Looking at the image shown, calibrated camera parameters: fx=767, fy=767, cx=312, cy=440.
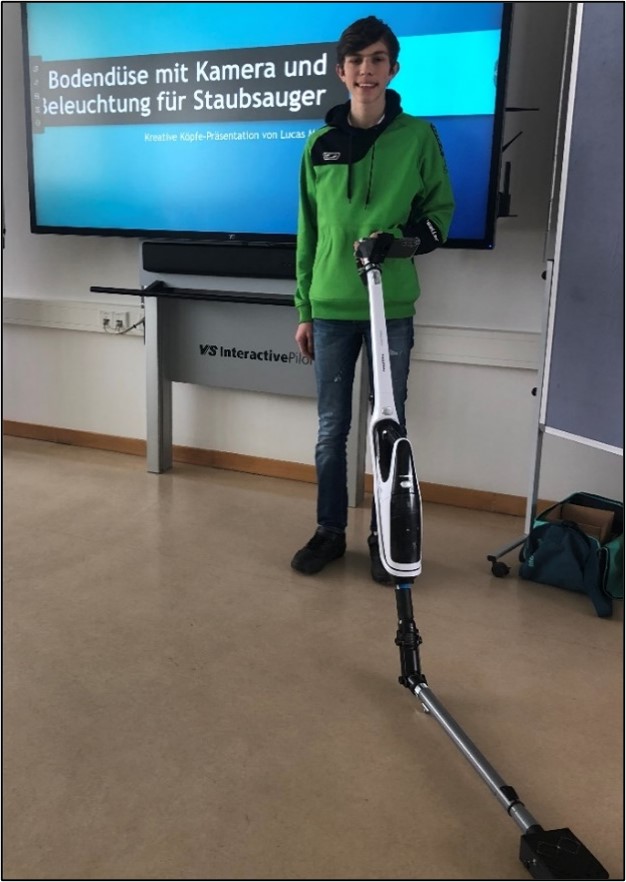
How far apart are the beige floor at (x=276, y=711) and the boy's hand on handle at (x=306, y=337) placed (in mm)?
673

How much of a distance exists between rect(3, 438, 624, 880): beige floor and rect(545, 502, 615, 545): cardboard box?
0.22 m

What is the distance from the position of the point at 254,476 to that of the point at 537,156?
1716 mm

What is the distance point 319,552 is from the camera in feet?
7.99

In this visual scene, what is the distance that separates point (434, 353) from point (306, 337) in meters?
0.75

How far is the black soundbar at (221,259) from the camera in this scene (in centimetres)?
287

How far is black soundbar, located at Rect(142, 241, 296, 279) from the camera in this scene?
287 cm

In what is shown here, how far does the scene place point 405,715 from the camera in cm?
171

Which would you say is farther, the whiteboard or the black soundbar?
the black soundbar

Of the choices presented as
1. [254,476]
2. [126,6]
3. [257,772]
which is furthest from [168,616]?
[126,6]

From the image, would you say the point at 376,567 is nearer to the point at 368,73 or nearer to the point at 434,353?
the point at 434,353

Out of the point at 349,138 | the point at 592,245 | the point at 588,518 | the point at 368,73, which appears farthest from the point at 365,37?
the point at 588,518

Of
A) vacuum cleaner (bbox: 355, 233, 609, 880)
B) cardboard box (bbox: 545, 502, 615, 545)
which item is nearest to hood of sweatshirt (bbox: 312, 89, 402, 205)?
vacuum cleaner (bbox: 355, 233, 609, 880)

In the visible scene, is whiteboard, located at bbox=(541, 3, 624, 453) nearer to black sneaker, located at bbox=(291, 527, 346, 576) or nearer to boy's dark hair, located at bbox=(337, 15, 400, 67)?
boy's dark hair, located at bbox=(337, 15, 400, 67)

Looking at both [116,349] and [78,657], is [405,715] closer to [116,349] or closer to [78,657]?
[78,657]
